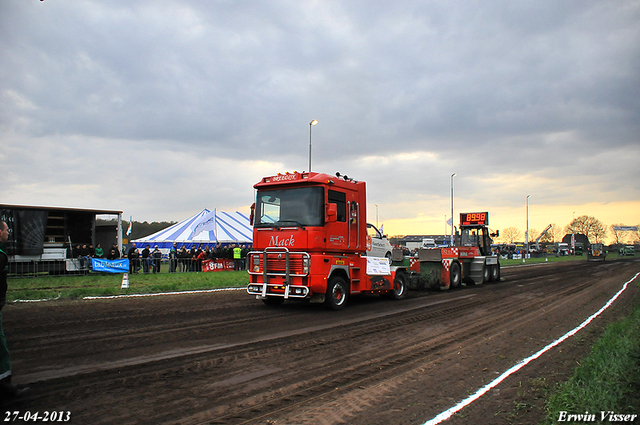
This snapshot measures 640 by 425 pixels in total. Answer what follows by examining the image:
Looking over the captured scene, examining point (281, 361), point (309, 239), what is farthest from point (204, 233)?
point (281, 361)

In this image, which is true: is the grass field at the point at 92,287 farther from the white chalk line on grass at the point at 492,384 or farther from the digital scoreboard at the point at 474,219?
the white chalk line on grass at the point at 492,384

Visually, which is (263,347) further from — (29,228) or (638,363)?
(29,228)

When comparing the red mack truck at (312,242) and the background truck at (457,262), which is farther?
the background truck at (457,262)

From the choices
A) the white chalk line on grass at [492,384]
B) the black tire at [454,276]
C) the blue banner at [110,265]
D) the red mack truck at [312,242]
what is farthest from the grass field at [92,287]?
the white chalk line on grass at [492,384]

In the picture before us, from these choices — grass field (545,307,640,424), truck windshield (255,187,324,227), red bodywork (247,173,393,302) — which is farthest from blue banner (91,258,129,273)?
grass field (545,307,640,424)

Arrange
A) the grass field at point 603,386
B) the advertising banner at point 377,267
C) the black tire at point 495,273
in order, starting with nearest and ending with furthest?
the grass field at point 603,386 → the advertising banner at point 377,267 → the black tire at point 495,273

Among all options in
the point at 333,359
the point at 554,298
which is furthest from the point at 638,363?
the point at 554,298

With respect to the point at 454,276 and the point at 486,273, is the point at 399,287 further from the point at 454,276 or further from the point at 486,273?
the point at 486,273

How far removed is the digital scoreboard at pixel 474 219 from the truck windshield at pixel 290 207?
13.1 m

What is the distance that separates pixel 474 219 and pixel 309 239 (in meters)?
13.6

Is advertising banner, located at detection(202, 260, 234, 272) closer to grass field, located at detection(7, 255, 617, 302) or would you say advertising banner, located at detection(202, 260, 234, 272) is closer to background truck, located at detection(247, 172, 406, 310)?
grass field, located at detection(7, 255, 617, 302)

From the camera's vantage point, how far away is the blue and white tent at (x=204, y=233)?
110ft

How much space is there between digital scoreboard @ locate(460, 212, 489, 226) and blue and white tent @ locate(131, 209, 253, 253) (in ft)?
55.3

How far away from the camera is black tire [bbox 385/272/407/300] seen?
44.8 feet
